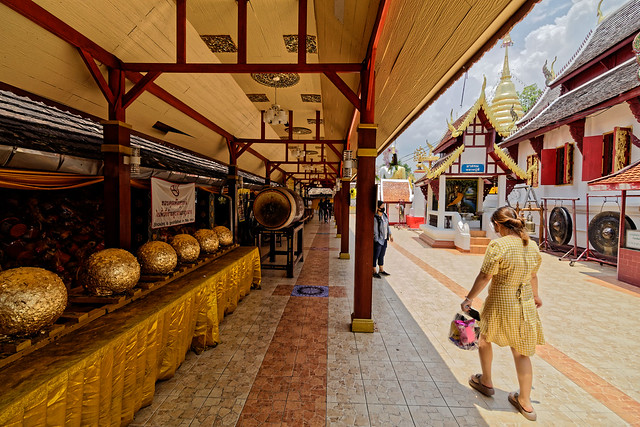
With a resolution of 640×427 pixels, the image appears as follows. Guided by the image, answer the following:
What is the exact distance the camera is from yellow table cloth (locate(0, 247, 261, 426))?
67.3 inches

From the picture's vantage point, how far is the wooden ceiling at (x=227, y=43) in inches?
111

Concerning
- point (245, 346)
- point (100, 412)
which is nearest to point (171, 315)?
point (100, 412)

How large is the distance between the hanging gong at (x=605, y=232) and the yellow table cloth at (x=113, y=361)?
42.4ft

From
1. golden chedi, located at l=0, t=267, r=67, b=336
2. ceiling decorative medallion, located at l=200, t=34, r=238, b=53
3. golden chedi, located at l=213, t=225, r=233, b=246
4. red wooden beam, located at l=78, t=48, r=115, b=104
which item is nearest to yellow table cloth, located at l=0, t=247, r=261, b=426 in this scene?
golden chedi, located at l=0, t=267, r=67, b=336

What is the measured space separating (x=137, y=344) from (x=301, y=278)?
16.2 feet

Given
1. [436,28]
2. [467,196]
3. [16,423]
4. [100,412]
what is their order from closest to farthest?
1. [16,423]
2. [100,412]
3. [436,28]
4. [467,196]

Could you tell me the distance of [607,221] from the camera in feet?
31.5

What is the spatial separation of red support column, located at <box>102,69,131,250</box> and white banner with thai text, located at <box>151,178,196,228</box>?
151 cm

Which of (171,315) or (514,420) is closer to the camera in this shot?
(514,420)

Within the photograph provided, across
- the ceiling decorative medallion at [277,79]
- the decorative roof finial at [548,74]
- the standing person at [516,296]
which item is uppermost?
the decorative roof finial at [548,74]

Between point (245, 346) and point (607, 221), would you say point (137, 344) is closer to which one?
point (245, 346)

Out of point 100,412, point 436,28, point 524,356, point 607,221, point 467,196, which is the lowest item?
point 100,412

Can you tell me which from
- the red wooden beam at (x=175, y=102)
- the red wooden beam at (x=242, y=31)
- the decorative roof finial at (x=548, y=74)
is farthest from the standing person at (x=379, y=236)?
the decorative roof finial at (x=548, y=74)

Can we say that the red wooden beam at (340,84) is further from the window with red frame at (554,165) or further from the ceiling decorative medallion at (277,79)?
the window with red frame at (554,165)
